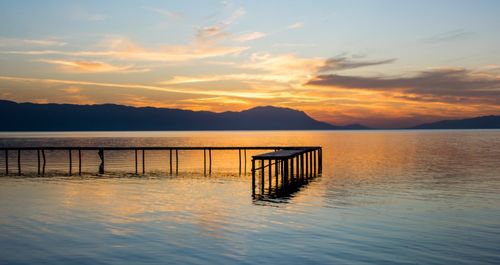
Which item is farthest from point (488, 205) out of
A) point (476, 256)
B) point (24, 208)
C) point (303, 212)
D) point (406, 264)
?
point (24, 208)

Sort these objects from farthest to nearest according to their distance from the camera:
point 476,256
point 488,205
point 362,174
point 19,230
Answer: point 362,174 → point 488,205 → point 19,230 → point 476,256

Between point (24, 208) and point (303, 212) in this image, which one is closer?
point (303, 212)

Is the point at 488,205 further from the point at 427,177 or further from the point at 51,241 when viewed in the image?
the point at 51,241

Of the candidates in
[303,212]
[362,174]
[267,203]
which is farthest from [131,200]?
[362,174]

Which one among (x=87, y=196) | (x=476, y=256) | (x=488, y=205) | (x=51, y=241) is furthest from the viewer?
(x=87, y=196)

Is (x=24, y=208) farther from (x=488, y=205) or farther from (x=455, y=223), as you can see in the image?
(x=488, y=205)

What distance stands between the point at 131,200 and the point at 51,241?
11514 mm

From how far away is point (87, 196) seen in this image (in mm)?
34312

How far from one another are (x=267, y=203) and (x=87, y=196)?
41.3ft

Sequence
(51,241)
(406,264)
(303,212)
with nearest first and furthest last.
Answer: (406,264) → (51,241) → (303,212)

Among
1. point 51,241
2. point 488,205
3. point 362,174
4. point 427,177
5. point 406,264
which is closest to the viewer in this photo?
point 406,264

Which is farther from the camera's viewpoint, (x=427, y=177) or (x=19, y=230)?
(x=427, y=177)

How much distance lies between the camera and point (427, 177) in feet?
158

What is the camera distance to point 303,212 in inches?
1060
